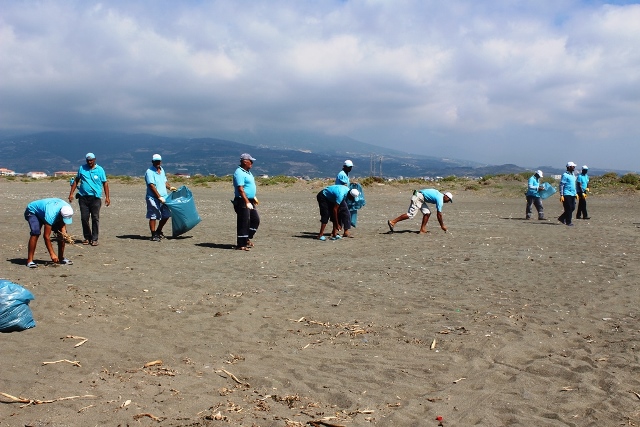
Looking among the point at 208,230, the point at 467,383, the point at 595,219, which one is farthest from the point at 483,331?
the point at 595,219

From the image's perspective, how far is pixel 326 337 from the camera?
638cm

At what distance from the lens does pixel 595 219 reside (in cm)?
2002

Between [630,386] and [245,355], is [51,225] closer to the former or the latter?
[245,355]

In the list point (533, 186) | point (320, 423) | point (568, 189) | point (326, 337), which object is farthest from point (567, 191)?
point (320, 423)

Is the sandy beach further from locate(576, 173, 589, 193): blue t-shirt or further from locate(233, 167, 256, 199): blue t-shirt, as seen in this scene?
locate(576, 173, 589, 193): blue t-shirt

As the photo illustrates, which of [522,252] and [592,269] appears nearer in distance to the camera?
[592,269]

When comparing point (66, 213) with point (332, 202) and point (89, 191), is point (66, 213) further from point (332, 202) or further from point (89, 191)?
point (332, 202)

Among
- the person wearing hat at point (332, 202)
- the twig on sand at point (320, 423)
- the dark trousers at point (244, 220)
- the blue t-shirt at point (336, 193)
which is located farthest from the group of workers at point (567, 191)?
the twig on sand at point (320, 423)

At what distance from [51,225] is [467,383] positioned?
6387 mm

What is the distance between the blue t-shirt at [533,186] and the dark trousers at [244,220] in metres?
9.85

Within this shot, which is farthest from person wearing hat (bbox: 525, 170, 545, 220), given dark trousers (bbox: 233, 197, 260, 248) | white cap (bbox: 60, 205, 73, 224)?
white cap (bbox: 60, 205, 73, 224)

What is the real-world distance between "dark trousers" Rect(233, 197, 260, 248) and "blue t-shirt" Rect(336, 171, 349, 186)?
2.62 metres

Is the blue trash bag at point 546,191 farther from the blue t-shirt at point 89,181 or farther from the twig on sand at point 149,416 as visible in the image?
the twig on sand at point 149,416

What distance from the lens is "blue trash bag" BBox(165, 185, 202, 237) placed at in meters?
12.8
